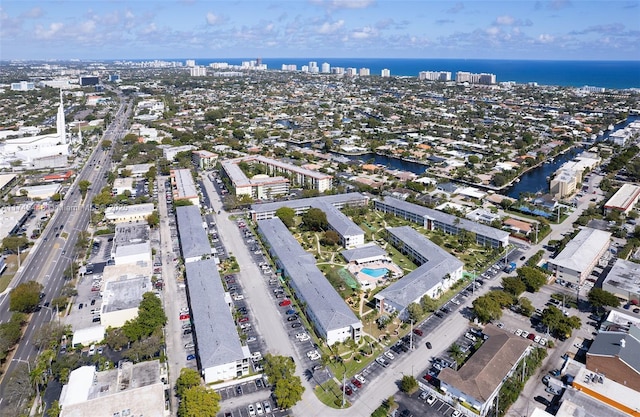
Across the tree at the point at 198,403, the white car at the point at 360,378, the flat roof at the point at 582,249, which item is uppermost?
the flat roof at the point at 582,249

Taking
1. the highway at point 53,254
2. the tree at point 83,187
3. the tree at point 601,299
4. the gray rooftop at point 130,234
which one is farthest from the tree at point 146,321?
the tree at point 83,187

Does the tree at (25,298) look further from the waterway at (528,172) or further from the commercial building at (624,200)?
the commercial building at (624,200)

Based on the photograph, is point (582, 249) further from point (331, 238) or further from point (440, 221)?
point (331, 238)

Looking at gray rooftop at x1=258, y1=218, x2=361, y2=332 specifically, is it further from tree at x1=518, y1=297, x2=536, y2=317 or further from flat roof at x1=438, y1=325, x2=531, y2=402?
tree at x1=518, y1=297, x2=536, y2=317

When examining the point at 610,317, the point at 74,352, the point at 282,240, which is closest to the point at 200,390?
the point at 74,352

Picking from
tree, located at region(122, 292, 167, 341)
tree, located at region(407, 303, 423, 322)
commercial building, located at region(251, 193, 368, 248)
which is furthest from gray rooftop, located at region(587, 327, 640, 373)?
tree, located at region(122, 292, 167, 341)

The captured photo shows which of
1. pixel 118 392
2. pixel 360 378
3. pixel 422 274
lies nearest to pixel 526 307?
pixel 422 274

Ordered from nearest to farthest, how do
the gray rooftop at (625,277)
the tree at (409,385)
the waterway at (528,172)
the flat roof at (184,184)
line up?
the tree at (409,385) → the gray rooftop at (625,277) → the flat roof at (184,184) → the waterway at (528,172)
